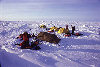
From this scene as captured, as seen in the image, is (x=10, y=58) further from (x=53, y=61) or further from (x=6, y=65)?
(x=53, y=61)

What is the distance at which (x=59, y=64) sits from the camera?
4055 mm

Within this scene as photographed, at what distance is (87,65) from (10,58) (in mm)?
3597

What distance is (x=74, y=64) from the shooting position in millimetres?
4145

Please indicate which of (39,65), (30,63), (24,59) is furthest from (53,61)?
(24,59)

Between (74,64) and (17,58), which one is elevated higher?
(17,58)

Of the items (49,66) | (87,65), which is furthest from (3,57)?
(87,65)

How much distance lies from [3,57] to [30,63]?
1424 mm

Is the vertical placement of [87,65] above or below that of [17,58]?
below

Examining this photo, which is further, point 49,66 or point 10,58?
point 10,58

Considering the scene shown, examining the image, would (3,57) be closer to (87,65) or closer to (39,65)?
(39,65)

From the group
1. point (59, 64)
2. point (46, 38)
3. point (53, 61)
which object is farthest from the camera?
point (46, 38)

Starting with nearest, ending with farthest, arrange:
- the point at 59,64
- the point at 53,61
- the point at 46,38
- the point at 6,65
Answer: the point at 6,65 < the point at 59,64 < the point at 53,61 < the point at 46,38

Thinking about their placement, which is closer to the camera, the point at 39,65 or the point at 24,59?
the point at 39,65

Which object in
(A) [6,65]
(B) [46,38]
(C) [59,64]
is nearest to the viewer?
(A) [6,65]
